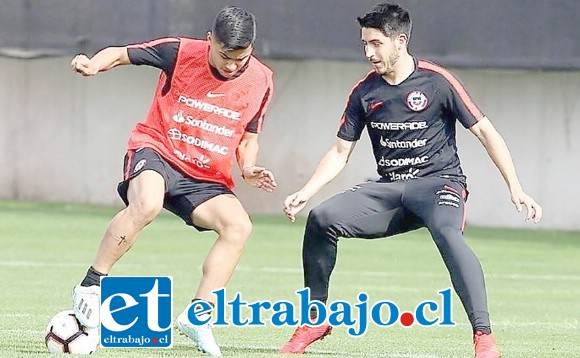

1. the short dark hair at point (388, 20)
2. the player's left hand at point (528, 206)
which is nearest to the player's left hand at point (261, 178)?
the short dark hair at point (388, 20)

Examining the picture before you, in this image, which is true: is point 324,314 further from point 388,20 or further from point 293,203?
point 388,20

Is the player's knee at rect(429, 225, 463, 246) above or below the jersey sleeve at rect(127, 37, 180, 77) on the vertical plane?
below

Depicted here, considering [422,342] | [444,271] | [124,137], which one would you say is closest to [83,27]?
[124,137]

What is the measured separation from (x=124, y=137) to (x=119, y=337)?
13941mm

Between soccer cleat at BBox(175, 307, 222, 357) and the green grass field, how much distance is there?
0.36 ft

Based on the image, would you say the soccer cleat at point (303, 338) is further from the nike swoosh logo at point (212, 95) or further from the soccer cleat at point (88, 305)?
the nike swoosh logo at point (212, 95)

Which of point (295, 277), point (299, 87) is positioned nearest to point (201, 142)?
point (295, 277)

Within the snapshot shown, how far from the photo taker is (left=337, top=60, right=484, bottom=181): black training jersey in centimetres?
820

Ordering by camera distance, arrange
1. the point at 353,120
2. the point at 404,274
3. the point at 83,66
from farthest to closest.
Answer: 1. the point at 404,274
2. the point at 353,120
3. the point at 83,66

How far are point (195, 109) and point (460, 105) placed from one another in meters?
1.48

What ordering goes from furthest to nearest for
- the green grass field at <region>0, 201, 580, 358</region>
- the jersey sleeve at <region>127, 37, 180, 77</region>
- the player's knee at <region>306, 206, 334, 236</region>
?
the green grass field at <region>0, 201, 580, 358</region>, the jersey sleeve at <region>127, 37, 180, 77</region>, the player's knee at <region>306, 206, 334, 236</region>

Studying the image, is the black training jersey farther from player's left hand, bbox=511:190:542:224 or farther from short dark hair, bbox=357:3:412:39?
player's left hand, bbox=511:190:542:224

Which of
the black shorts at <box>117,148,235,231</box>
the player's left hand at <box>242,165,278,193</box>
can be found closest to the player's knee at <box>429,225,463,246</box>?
the player's left hand at <box>242,165,278,193</box>

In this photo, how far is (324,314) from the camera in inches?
327
